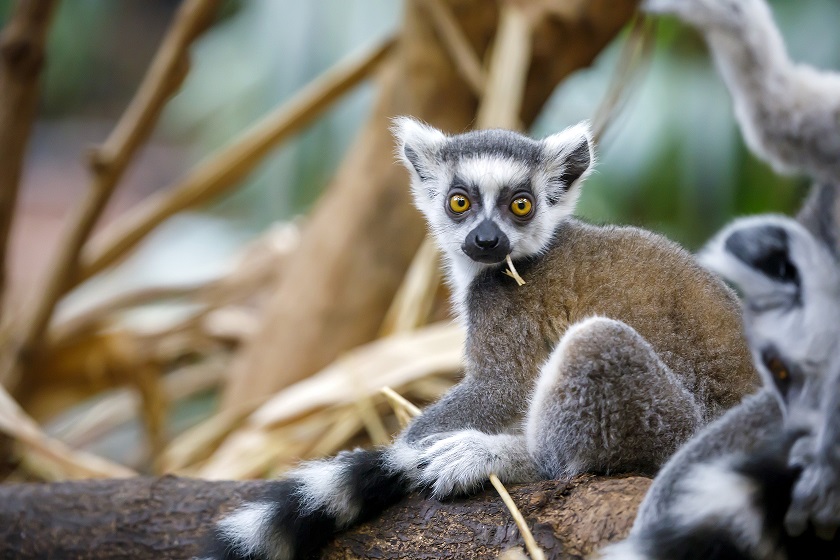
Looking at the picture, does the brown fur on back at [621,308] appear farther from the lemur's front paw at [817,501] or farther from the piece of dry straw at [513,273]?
the lemur's front paw at [817,501]

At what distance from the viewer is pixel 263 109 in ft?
28.4

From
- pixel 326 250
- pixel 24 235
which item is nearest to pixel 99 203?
pixel 326 250

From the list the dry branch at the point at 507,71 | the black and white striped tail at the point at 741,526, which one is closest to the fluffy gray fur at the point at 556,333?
the black and white striped tail at the point at 741,526

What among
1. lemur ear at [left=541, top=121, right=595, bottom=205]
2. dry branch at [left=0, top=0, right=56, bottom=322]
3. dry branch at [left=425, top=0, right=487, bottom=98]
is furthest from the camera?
dry branch at [left=425, top=0, right=487, bottom=98]

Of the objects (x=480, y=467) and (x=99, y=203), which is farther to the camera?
(x=99, y=203)

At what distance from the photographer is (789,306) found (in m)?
1.75

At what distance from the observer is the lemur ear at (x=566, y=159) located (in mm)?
2705

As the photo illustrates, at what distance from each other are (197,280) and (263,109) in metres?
3.46

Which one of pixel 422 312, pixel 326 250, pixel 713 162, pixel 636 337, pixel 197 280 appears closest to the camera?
pixel 636 337

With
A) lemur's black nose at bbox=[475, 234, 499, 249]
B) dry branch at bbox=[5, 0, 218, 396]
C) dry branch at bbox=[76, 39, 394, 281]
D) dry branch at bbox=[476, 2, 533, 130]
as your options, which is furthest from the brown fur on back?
dry branch at bbox=[76, 39, 394, 281]

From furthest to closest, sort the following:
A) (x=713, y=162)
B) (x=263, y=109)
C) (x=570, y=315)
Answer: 1. (x=263, y=109)
2. (x=713, y=162)
3. (x=570, y=315)

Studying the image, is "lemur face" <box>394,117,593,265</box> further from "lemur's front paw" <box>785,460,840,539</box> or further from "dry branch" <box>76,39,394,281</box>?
"dry branch" <box>76,39,394,281</box>

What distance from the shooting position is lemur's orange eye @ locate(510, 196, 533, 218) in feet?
8.45

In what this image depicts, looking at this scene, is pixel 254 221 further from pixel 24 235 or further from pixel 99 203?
pixel 99 203
